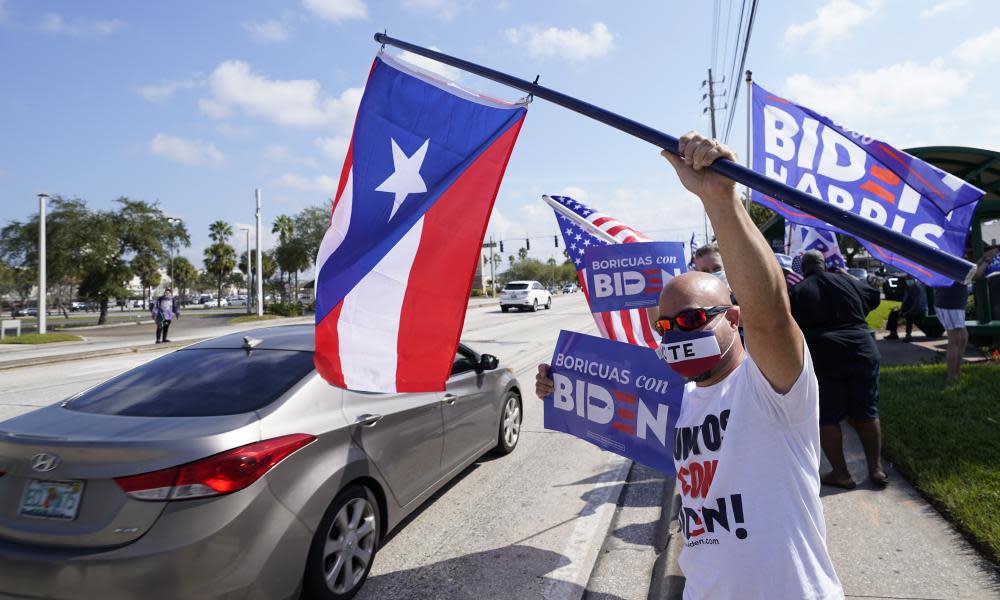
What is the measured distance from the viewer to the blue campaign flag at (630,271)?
3979 mm

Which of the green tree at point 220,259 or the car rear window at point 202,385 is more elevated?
the green tree at point 220,259

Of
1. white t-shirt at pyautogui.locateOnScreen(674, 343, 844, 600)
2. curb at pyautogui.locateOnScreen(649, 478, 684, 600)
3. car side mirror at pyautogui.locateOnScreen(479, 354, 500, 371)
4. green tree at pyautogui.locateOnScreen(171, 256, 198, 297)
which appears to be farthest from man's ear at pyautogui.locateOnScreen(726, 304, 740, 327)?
green tree at pyautogui.locateOnScreen(171, 256, 198, 297)

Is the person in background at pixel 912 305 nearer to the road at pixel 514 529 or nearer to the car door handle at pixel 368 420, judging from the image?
the road at pixel 514 529

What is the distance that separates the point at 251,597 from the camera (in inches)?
100

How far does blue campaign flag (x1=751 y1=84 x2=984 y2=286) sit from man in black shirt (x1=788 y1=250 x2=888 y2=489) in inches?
25.8

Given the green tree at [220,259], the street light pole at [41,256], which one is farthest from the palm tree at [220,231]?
the street light pole at [41,256]

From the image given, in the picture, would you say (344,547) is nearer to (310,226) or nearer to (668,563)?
(668,563)

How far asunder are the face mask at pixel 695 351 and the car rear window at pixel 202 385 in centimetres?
229

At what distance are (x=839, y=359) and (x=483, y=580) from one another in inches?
121

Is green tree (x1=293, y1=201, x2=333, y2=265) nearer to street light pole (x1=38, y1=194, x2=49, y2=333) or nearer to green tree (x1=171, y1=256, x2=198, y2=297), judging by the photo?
street light pole (x1=38, y1=194, x2=49, y2=333)

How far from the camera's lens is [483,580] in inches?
131

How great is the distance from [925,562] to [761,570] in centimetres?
271

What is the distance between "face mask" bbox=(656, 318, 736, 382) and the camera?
5.42 feet

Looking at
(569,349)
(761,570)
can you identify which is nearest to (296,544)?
(569,349)
